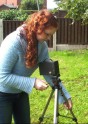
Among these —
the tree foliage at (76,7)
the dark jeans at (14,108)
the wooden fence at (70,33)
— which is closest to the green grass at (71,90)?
the wooden fence at (70,33)

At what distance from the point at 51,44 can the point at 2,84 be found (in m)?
10.8

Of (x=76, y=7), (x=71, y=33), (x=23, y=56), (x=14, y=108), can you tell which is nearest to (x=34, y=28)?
(x=23, y=56)

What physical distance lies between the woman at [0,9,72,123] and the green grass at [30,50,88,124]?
2045 millimetres

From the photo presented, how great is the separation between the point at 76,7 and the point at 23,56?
876cm

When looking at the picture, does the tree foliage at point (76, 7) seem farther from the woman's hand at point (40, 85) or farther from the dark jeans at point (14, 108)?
the woman's hand at point (40, 85)

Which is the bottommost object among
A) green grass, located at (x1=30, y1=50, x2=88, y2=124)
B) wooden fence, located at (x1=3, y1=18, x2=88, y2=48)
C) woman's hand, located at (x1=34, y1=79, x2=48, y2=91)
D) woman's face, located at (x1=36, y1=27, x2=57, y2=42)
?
green grass, located at (x1=30, y1=50, x2=88, y2=124)

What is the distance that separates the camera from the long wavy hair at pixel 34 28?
102 inches

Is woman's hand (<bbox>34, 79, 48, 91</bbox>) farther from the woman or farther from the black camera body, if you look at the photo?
the black camera body

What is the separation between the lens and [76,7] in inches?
443

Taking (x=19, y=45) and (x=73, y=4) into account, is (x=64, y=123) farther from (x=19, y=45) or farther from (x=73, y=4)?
(x=73, y=4)

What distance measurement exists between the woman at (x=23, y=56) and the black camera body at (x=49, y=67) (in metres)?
0.06

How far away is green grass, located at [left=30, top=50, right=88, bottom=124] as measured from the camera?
532 centimetres

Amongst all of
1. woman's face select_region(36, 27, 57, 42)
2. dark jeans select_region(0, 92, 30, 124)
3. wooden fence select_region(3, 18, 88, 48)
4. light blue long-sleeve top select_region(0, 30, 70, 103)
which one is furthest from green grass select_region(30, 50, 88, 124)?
woman's face select_region(36, 27, 57, 42)

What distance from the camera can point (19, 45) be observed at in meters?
2.69
